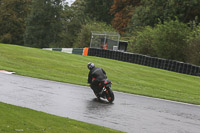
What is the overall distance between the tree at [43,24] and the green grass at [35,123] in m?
64.5

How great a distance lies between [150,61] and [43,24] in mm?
48757

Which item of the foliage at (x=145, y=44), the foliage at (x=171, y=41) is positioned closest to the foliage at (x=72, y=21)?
the foliage at (x=145, y=44)

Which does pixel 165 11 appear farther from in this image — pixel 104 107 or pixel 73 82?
pixel 104 107

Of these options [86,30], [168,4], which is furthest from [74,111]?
[86,30]

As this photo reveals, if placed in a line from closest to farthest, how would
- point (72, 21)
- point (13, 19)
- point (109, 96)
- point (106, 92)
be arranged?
1. point (109, 96)
2. point (106, 92)
3. point (72, 21)
4. point (13, 19)

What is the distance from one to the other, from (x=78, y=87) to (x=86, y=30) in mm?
33495

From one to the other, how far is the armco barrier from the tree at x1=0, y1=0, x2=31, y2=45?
45.8 m

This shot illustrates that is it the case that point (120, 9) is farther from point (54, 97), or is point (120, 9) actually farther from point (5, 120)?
point (5, 120)

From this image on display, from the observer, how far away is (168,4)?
43750 mm

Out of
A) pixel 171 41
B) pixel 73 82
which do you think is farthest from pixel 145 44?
pixel 73 82

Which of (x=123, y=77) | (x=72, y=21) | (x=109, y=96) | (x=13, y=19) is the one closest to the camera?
(x=109, y=96)

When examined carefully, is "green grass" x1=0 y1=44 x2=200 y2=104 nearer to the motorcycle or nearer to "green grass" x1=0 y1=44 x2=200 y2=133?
"green grass" x1=0 y1=44 x2=200 y2=133

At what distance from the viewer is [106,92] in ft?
42.7

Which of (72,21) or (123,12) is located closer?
(123,12)
